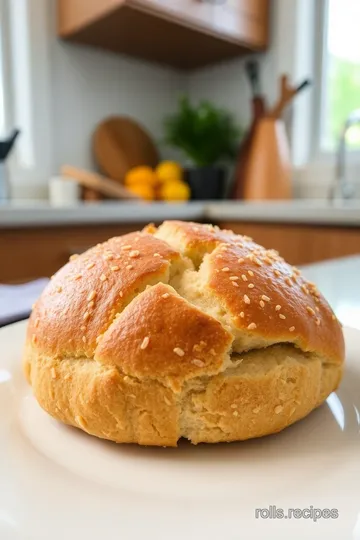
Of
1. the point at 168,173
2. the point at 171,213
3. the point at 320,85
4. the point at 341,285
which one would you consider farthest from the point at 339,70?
the point at 341,285

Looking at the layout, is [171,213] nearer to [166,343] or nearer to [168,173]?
[168,173]

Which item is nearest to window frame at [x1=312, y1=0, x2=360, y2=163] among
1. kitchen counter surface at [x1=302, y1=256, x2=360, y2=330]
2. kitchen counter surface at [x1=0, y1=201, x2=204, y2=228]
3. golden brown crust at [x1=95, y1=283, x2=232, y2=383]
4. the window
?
the window

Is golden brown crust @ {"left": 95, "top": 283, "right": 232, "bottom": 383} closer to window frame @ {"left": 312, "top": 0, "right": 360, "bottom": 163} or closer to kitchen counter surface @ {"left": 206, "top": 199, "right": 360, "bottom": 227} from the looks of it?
kitchen counter surface @ {"left": 206, "top": 199, "right": 360, "bottom": 227}

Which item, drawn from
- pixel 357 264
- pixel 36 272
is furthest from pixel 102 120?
pixel 357 264

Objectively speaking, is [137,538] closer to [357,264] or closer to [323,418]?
[323,418]

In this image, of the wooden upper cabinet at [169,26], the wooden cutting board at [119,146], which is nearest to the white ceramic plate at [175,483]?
the wooden upper cabinet at [169,26]
